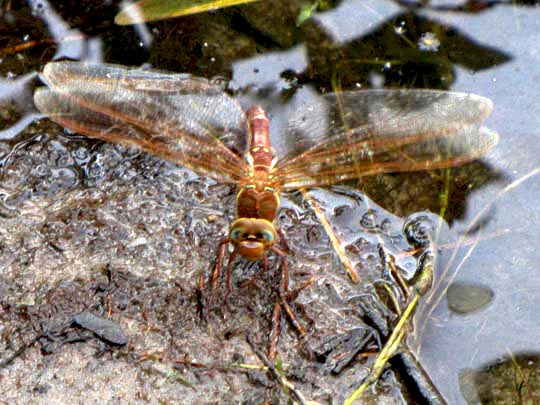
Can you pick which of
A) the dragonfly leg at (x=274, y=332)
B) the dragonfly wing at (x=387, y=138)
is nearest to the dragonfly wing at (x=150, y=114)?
the dragonfly wing at (x=387, y=138)

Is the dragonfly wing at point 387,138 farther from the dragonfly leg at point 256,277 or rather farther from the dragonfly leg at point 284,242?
the dragonfly leg at point 256,277

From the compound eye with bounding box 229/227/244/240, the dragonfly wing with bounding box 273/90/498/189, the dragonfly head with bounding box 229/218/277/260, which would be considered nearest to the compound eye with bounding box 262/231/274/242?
the dragonfly head with bounding box 229/218/277/260

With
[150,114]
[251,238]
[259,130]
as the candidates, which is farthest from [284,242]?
[150,114]

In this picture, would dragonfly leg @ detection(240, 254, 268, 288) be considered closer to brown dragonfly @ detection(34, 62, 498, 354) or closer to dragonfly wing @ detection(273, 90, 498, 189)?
brown dragonfly @ detection(34, 62, 498, 354)

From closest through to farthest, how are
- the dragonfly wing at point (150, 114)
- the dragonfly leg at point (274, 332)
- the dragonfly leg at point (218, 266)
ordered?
the dragonfly leg at point (274, 332)
the dragonfly leg at point (218, 266)
the dragonfly wing at point (150, 114)

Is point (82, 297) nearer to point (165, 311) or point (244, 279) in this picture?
point (165, 311)

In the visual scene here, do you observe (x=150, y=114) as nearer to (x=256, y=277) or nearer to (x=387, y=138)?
(x=256, y=277)
